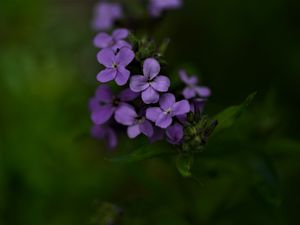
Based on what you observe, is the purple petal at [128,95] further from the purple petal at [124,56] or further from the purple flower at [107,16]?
the purple flower at [107,16]

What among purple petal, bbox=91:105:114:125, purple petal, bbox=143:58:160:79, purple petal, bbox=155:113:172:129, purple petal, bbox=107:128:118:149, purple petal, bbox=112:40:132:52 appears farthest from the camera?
purple petal, bbox=107:128:118:149

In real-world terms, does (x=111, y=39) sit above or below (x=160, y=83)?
above

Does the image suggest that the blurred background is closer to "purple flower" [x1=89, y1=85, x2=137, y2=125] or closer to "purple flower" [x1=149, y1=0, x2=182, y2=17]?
"purple flower" [x1=149, y1=0, x2=182, y2=17]

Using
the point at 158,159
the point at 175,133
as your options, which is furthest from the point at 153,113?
the point at 158,159

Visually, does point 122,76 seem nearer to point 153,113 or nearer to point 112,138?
point 153,113

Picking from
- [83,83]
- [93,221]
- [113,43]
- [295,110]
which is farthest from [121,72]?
[295,110]

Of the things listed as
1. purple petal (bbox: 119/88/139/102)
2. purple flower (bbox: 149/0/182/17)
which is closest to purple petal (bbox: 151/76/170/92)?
purple petal (bbox: 119/88/139/102)

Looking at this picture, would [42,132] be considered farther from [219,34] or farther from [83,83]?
[219,34]

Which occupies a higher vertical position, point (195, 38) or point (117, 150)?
point (195, 38)
